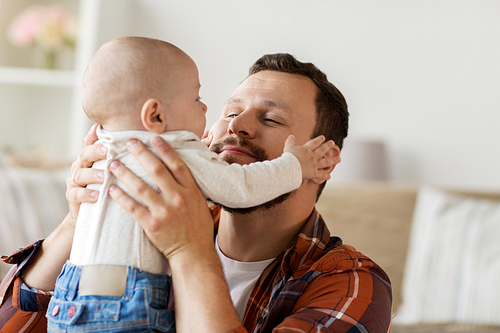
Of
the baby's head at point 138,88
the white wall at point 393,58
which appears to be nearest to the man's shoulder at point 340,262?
the baby's head at point 138,88

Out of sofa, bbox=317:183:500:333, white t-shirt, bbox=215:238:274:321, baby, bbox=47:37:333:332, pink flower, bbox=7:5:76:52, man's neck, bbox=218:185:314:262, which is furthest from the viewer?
pink flower, bbox=7:5:76:52

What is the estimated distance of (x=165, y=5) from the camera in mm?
3447

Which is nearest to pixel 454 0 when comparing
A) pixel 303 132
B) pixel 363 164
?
pixel 363 164

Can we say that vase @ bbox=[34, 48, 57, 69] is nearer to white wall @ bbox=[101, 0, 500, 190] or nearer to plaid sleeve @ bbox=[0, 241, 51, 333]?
white wall @ bbox=[101, 0, 500, 190]

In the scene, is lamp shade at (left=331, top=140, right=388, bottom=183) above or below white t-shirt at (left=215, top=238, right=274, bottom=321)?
below

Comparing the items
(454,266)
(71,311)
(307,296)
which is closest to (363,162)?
(454,266)

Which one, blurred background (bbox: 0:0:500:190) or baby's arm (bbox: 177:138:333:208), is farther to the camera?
blurred background (bbox: 0:0:500:190)

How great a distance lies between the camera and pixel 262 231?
4.34 feet

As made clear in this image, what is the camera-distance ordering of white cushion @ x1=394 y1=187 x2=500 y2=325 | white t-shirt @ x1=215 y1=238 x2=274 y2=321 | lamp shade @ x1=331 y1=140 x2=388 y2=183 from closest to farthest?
white t-shirt @ x1=215 y1=238 x2=274 y2=321, white cushion @ x1=394 y1=187 x2=500 y2=325, lamp shade @ x1=331 y1=140 x2=388 y2=183

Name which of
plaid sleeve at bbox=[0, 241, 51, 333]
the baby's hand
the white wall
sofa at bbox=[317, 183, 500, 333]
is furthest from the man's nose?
the white wall

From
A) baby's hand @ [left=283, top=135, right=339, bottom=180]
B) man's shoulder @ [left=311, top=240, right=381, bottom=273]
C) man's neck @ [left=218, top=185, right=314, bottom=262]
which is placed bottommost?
man's neck @ [left=218, top=185, right=314, bottom=262]

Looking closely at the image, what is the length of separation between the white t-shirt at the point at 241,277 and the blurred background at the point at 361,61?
6.49ft

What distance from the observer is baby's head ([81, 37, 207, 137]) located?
877 mm

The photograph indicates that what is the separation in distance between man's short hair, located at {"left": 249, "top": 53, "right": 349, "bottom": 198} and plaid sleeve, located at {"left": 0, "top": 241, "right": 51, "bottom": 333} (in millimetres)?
861
